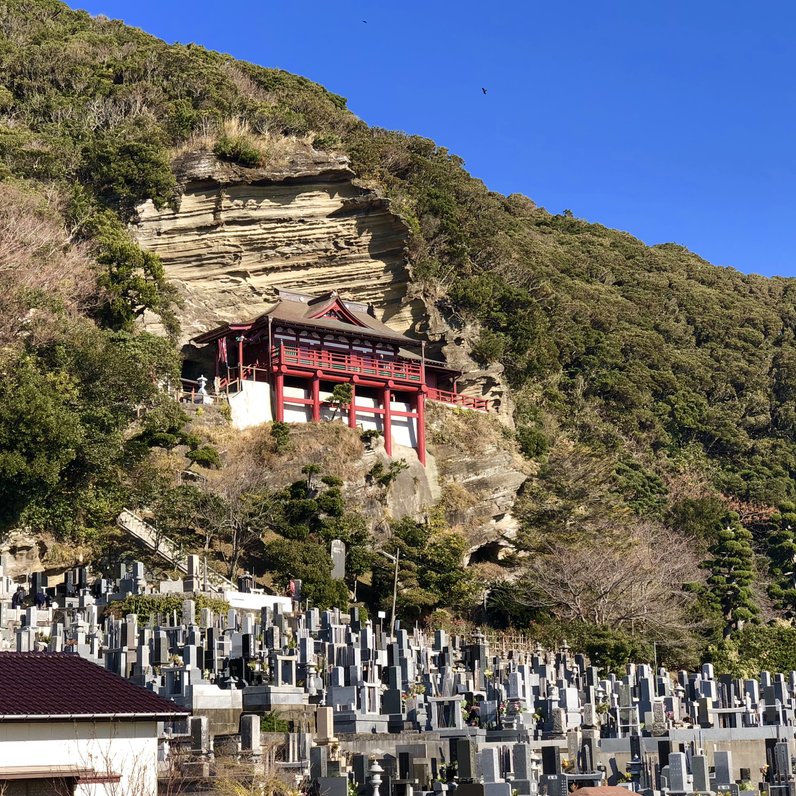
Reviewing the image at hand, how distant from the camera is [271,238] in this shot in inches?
1972

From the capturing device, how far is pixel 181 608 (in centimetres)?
2822

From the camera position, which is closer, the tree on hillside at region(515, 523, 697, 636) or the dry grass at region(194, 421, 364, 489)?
the tree on hillside at region(515, 523, 697, 636)

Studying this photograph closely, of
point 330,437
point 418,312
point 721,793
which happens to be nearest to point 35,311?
point 330,437

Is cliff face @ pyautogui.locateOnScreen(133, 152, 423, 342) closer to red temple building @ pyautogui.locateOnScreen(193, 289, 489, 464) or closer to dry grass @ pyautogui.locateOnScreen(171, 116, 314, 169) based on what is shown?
dry grass @ pyautogui.locateOnScreen(171, 116, 314, 169)

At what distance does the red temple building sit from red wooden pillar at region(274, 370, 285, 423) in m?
0.03

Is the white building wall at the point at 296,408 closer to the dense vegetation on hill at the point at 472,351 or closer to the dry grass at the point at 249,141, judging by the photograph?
the dense vegetation on hill at the point at 472,351

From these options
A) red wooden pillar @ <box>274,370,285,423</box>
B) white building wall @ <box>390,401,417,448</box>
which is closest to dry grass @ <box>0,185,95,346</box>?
red wooden pillar @ <box>274,370,285,423</box>

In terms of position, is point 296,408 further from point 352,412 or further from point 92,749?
point 92,749

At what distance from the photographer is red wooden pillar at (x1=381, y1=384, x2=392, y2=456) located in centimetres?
4456

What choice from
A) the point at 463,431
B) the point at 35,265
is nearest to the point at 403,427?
the point at 463,431

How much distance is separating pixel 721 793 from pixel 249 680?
818cm

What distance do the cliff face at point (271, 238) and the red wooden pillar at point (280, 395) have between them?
16.4 ft

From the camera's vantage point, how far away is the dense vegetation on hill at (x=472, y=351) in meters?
36.2

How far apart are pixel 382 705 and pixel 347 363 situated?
25.7 meters
